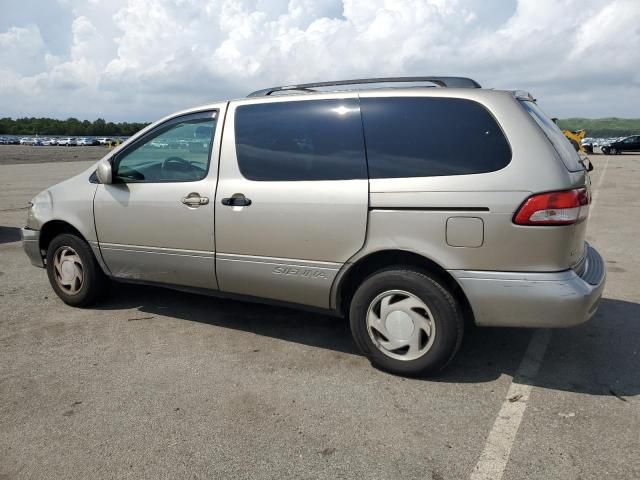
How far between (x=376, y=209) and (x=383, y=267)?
406 millimetres

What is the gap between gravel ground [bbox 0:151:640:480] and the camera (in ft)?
8.61

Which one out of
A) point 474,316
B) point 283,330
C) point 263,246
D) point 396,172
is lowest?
point 283,330

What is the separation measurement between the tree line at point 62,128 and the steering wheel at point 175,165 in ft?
383

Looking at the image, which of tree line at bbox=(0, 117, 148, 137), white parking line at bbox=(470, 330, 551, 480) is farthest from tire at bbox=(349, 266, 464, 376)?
tree line at bbox=(0, 117, 148, 137)

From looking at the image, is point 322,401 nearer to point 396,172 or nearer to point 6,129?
point 396,172

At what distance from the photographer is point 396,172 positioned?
3.35 metres

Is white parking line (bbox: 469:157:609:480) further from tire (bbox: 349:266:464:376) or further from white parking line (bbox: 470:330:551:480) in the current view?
tire (bbox: 349:266:464:376)

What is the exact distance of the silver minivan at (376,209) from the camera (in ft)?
10.2

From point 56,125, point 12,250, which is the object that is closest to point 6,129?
point 56,125

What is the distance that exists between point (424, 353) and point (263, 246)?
130 cm

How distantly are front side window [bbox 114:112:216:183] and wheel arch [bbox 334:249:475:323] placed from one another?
135 cm

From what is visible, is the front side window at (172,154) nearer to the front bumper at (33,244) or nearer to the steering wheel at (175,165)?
the steering wheel at (175,165)

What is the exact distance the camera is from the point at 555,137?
340 cm

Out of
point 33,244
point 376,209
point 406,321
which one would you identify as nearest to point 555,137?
point 376,209
